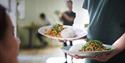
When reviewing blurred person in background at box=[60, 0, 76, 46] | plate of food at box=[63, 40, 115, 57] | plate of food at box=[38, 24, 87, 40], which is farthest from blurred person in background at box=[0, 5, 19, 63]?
blurred person in background at box=[60, 0, 76, 46]

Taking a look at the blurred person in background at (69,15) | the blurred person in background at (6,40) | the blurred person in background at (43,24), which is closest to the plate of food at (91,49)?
the blurred person in background at (6,40)

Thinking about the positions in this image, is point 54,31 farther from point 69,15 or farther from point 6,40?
point 6,40

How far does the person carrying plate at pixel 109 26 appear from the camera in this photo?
61.1 inches

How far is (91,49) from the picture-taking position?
1.56m

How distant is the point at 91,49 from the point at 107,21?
0.17 m

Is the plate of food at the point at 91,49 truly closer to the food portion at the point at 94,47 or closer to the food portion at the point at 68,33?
the food portion at the point at 94,47

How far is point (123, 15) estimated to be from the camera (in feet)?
5.08

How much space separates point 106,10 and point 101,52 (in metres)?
0.23

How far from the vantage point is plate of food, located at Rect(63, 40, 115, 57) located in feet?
4.89

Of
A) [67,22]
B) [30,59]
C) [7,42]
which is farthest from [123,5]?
[30,59]

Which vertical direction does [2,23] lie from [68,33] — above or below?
above

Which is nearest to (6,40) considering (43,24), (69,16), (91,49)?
(91,49)

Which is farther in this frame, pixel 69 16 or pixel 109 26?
pixel 69 16

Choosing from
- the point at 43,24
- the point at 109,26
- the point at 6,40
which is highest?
the point at 6,40
